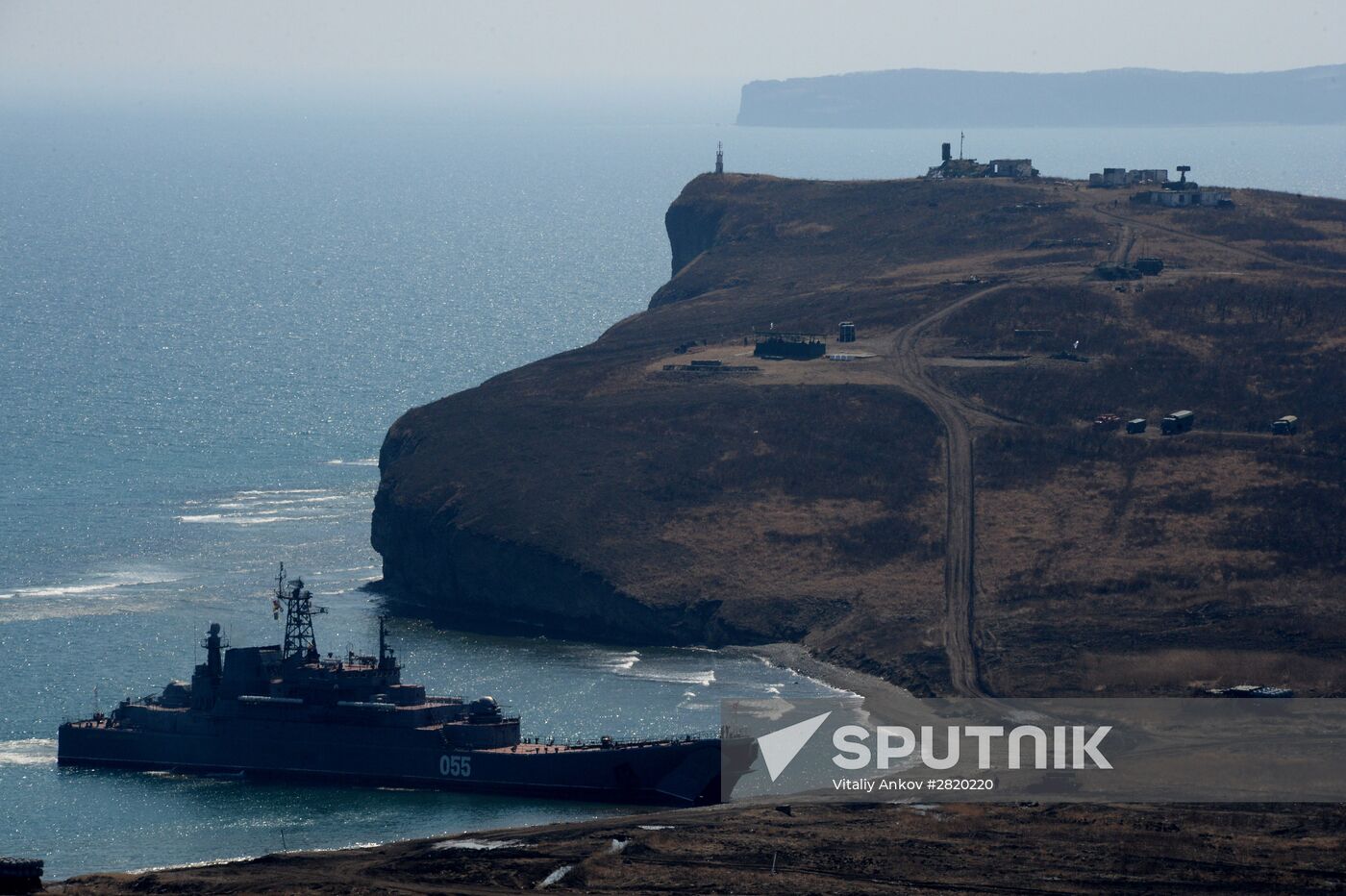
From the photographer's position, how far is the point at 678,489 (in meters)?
162

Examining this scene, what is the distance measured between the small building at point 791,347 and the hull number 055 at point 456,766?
71248mm

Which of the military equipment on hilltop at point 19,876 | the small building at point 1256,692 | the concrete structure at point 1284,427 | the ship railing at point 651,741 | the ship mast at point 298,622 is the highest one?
the concrete structure at point 1284,427

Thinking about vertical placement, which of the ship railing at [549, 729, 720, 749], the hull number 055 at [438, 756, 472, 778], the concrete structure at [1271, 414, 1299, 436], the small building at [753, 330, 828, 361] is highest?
the small building at [753, 330, 828, 361]

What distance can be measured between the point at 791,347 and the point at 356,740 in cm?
7138

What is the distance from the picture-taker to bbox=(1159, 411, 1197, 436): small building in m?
164

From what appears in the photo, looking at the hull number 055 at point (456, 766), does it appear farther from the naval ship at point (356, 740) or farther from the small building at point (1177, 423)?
the small building at point (1177, 423)

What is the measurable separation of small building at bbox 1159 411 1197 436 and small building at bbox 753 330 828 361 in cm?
2776

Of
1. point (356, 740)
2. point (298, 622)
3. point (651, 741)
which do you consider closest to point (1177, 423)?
point (651, 741)

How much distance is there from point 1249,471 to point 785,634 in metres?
33.0

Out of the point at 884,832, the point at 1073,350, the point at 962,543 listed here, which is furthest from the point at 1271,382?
the point at 884,832

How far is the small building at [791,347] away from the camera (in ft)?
599

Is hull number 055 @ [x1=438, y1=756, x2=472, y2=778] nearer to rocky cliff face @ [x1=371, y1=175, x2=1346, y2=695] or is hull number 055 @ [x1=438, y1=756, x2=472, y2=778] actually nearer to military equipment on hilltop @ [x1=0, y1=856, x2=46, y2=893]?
military equipment on hilltop @ [x1=0, y1=856, x2=46, y2=893]

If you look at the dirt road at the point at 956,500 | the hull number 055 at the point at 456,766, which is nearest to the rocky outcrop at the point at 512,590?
the dirt road at the point at 956,500

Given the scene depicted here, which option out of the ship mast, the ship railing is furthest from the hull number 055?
the ship mast
